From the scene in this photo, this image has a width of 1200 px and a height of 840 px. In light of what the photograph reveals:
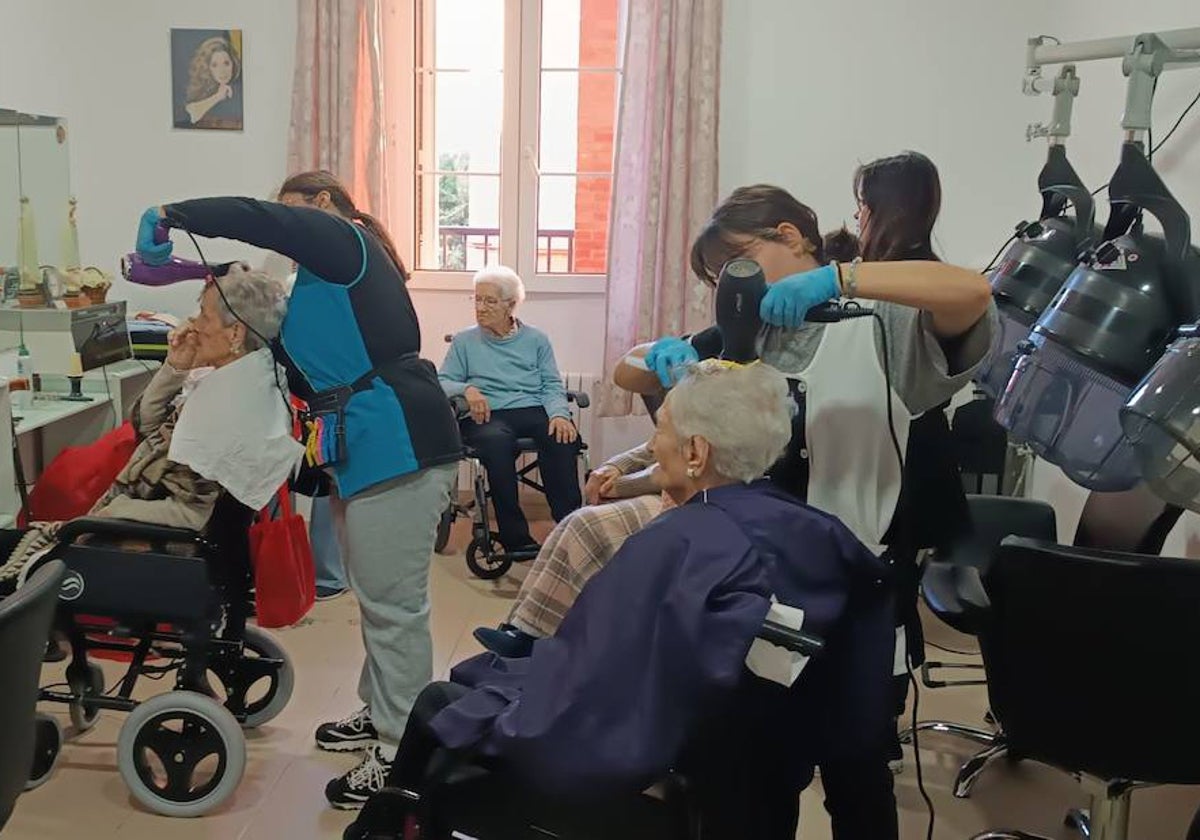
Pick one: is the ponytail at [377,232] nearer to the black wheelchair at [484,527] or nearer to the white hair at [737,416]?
the white hair at [737,416]

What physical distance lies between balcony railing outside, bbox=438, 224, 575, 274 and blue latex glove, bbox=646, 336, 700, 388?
9.40 ft

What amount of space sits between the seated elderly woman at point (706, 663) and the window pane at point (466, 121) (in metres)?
3.29

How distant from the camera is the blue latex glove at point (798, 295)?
1594mm

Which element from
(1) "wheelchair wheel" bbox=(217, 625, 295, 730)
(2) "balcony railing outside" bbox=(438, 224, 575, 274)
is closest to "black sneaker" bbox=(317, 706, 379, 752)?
(1) "wheelchair wheel" bbox=(217, 625, 295, 730)

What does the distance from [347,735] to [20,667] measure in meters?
1.28

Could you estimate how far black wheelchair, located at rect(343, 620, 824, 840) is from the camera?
1.47 m

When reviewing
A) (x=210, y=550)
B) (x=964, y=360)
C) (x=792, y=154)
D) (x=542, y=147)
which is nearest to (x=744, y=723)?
(x=964, y=360)

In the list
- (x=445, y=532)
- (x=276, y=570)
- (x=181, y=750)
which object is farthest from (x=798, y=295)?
(x=445, y=532)

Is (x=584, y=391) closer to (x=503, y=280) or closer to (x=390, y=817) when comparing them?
(x=503, y=280)

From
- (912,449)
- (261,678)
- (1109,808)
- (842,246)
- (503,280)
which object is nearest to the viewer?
(912,449)

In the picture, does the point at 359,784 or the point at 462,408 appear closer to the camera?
the point at 359,784

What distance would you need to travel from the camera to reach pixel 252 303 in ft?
7.81

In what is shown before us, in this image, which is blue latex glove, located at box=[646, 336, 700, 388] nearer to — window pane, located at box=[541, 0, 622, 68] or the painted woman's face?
window pane, located at box=[541, 0, 622, 68]

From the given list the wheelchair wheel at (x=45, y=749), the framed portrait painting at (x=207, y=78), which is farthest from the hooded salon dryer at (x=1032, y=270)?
the framed portrait painting at (x=207, y=78)
